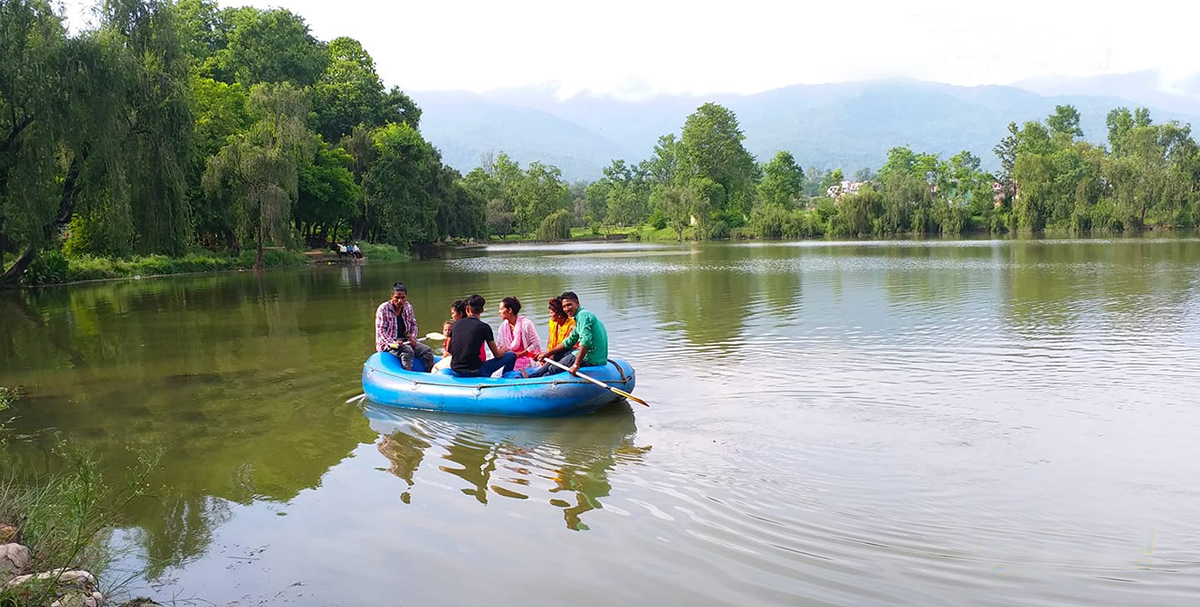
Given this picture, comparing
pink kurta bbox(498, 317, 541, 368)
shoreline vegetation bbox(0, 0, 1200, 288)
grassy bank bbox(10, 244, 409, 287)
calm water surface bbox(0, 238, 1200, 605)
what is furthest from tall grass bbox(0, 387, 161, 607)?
grassy bank bbox(10, 244, 409, 287)

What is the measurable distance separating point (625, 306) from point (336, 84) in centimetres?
4176

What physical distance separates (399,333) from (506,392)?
2435 millimetres

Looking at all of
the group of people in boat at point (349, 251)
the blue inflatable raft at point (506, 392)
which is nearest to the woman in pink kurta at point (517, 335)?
the blue inflatable raft at point (506, 392)

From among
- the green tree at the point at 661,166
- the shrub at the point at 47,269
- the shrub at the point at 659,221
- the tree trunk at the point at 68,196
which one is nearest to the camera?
the tree trunk at the point at 68,196

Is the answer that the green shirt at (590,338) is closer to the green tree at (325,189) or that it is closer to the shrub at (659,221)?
the green tree at (325,189)

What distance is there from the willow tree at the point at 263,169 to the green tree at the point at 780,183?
200 ft

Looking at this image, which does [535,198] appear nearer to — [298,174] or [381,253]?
[381,253]

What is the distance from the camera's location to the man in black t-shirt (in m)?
9.34

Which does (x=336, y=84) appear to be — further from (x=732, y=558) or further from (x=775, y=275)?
(x=732, y=558)

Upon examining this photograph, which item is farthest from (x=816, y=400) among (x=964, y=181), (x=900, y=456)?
(x=964, y=181)

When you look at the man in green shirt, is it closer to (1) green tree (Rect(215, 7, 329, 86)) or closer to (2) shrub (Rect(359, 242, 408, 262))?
(2) shrub (Rect(359, 242, 408, 262))

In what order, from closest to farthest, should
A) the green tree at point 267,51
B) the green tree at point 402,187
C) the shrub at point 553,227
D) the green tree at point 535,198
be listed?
the green tree at point 402,187
the green tree at point 267,51
the shrub at point 553,227
the green tree at point 535,198

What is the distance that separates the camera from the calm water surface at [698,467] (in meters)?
5.07

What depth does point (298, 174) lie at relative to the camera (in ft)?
130
